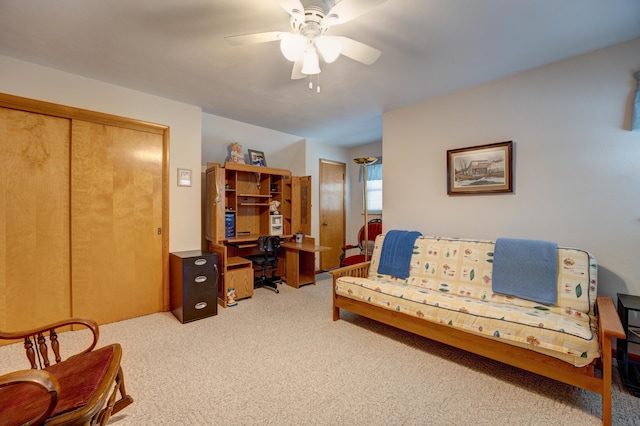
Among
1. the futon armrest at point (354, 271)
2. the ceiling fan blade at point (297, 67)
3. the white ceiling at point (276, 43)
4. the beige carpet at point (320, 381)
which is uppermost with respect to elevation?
the white ceiling at point (276, 43)

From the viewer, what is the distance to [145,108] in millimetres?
3064

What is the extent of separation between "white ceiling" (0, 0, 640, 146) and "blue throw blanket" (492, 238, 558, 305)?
5.31 ft

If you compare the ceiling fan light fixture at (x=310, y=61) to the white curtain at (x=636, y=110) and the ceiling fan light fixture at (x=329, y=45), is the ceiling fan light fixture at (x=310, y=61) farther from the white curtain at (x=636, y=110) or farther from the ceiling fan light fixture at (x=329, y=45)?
the white curtain at (x=636, y=110)

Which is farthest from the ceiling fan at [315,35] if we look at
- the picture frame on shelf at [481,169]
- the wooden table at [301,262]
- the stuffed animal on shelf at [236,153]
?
the wooden table at [301,262]

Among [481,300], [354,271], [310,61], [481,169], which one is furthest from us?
[354,271]

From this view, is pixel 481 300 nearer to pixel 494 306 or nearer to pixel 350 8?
pixel 494 306

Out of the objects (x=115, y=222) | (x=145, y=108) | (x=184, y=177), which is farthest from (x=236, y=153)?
(x=115, y=222)

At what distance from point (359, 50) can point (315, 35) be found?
304 mm

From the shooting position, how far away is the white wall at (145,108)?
7.97ft

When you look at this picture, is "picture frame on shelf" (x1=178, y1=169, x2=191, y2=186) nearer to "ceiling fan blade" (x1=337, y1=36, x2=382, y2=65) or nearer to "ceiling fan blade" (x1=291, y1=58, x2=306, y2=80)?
"ceiling fan blade" (x1=291, y1=58, x2=306, y2=80)

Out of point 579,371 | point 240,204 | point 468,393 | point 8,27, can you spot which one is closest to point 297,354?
point 468,393

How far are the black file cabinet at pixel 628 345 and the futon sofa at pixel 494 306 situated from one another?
0.10 meters

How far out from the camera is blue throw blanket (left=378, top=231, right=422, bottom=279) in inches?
115

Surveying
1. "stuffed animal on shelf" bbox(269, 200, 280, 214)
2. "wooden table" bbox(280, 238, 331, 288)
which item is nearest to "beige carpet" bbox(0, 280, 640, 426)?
"wooden table" bbox(280, 238, 331, 288)
